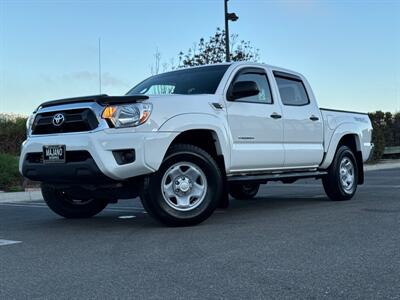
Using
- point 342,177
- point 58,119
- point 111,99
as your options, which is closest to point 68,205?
point 58,119

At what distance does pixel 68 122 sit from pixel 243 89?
87.4 inches

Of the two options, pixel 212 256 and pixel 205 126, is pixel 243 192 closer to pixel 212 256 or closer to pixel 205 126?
pixel 205 126

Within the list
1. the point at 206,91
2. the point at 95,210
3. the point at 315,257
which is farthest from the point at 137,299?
the point at 95,210

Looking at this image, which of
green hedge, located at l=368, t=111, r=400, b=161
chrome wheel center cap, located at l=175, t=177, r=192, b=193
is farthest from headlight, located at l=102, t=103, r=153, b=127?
green hedge, located at l=368, t=111, r=400, b=161

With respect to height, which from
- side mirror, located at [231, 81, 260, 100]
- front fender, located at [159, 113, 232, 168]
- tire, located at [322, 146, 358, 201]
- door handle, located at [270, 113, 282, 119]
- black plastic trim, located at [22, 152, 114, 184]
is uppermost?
side mirror, located at [231, 81, 260, 100]

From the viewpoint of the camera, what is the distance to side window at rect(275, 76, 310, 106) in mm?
8062

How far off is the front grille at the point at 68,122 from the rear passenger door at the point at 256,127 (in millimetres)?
1764

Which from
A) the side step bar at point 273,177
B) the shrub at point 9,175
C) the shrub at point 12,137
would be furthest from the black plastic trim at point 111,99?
the shrub at point 12,137

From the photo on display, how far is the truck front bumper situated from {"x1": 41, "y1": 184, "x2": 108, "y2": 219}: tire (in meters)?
1.29

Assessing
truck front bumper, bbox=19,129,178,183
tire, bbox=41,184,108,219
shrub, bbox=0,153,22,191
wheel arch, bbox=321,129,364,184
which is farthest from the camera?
shrub, bbox=0,153,22,191

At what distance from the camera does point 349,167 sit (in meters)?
9.21

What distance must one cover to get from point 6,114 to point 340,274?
→ 55.3 ft

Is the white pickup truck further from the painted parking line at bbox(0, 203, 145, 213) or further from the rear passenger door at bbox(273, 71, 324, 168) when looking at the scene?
the painted parking line at bbox(0, 203, 145, 213)

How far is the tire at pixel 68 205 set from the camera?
7.36 metres
